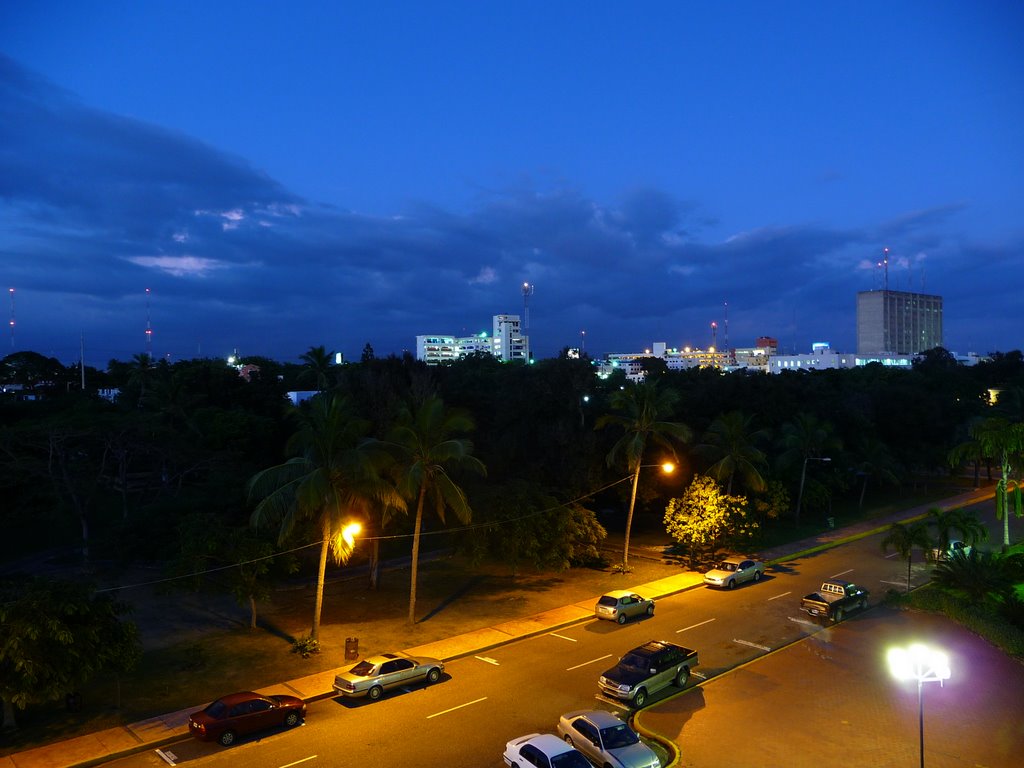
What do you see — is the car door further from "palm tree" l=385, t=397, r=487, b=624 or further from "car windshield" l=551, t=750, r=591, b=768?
"palm tree" l=385, t=397, r=487, b=624

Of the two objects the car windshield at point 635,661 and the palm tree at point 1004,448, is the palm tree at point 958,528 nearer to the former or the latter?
the palm tree at point 1004,448

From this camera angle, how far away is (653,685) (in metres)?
19.4

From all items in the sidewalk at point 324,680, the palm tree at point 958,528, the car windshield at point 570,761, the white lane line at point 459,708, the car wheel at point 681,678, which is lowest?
the sidewalk at point 324,680

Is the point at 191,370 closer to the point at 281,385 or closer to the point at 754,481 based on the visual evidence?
the point at 281,385

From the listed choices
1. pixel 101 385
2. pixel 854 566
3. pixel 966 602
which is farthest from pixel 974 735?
pixel 101 385

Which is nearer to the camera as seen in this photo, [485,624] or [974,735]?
[974,735]

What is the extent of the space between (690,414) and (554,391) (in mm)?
12628

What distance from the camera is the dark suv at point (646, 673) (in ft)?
62.0

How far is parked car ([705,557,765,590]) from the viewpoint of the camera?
3153 cm

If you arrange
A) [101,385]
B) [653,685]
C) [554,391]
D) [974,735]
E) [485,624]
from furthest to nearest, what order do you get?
[101,385], [554,391], [485,624], [653,685], [974,735]

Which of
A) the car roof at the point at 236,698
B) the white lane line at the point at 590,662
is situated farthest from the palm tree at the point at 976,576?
the car roof at the point at 236,698

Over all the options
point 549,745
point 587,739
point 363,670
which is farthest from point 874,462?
point 549,745

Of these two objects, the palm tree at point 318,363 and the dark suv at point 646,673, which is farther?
the palm tree at point 318,363

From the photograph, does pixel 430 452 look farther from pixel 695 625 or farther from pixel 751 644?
pixel 751 644
